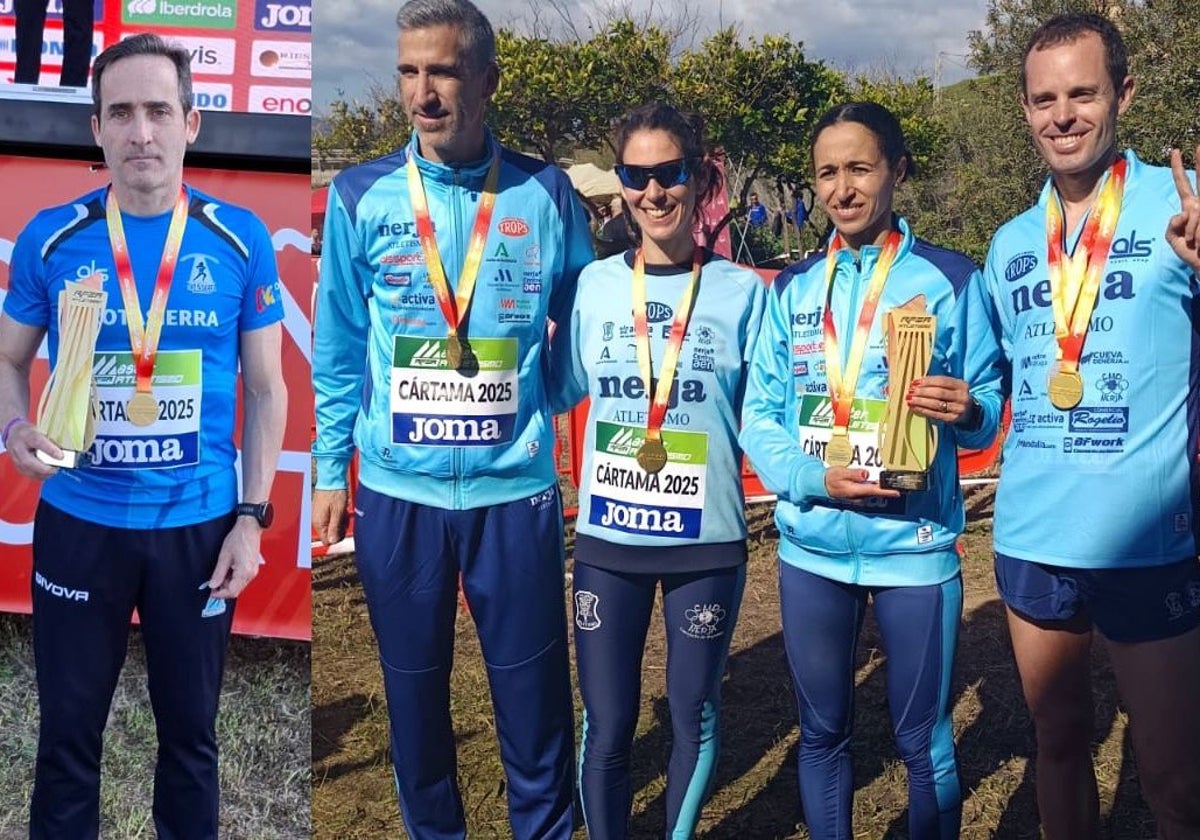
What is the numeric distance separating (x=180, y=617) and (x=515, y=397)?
39.6 inches

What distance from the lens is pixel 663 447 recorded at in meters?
2.73

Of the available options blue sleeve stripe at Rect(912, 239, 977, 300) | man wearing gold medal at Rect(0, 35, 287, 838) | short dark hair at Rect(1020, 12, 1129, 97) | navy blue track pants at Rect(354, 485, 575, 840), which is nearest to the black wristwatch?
man wearing gold medal at Rect(0, 35, 287, 838)

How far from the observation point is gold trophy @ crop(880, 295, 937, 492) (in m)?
2.49

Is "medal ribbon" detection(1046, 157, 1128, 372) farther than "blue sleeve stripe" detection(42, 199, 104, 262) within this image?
No

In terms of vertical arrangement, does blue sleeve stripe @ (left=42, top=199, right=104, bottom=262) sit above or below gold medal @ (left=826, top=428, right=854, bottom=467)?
above

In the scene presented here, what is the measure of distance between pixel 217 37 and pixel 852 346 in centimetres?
176

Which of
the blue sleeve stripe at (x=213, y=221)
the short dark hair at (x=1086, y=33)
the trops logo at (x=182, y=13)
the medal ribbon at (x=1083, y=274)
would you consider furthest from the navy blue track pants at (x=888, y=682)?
the trops logo at (x=182, y=13)

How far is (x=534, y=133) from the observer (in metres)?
2.85

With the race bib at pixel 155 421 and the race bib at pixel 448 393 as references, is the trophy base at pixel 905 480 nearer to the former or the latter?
the race bib at pixel 448 393

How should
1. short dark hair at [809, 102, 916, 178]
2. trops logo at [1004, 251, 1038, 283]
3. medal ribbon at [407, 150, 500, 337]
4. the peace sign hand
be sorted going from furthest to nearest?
1. medal ribbon at [407, 150, 500, 337]
2. short dark hair at [809, 102, 916, 178]
3. trops logo at [1004, 251, 1038, 283]
4. the peace sign hand

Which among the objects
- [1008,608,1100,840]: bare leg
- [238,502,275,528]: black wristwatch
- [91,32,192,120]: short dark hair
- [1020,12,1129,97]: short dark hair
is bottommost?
[1008,608,1100,840]: bare leg

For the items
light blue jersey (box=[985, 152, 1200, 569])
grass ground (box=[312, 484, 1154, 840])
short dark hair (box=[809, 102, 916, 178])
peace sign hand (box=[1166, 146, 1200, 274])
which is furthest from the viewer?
grass ground (box=[312, 484, 1154, 840])

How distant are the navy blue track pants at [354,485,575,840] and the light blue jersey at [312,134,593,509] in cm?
8

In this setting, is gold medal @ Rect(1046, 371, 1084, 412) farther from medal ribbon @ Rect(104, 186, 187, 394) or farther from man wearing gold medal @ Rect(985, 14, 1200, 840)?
medal ribbon @ Rect(104, 186, 187, 394)
